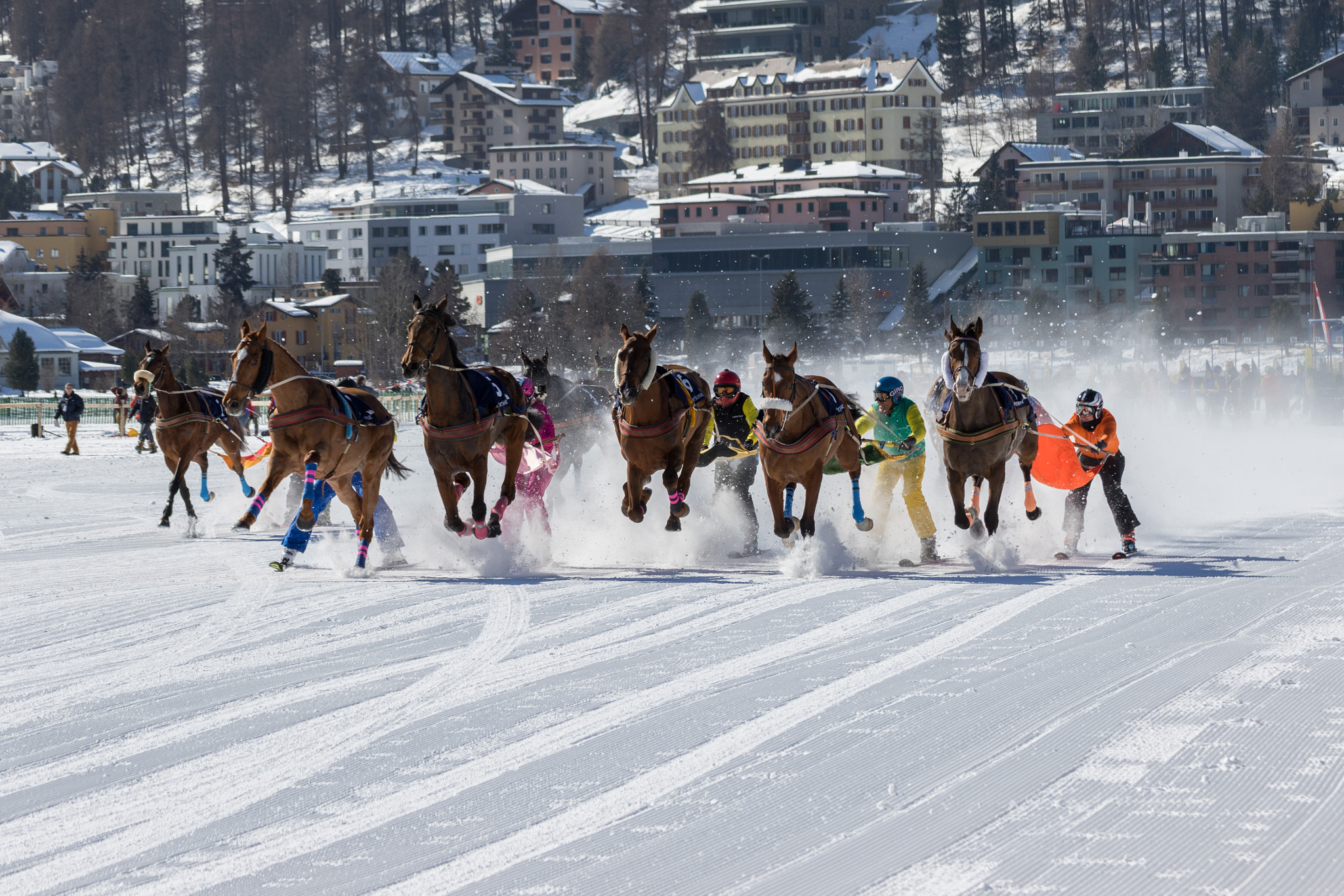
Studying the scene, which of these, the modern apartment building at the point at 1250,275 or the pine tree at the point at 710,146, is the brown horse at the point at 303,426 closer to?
the modern apartment building at the point at 1250,275

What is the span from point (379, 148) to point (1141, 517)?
152 metres

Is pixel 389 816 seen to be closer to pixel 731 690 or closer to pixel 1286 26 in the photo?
pixel 731 690

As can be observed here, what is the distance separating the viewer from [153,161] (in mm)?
178625

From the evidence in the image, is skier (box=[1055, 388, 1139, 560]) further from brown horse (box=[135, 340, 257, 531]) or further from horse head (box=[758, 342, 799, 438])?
brown horse (box=[135, 340, 257, 531])

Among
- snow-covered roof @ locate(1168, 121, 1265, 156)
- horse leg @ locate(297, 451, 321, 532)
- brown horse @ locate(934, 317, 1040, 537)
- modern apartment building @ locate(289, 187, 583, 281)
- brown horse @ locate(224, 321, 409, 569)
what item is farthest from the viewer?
modern apartment building @ locate(289, 187, 583, 281)

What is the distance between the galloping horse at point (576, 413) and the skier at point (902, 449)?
13.5ft

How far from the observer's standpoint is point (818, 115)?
14688 cm

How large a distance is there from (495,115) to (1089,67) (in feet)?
167

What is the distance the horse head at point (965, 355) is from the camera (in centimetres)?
1422

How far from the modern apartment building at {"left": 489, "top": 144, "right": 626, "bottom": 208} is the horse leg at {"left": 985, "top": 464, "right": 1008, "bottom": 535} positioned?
130m

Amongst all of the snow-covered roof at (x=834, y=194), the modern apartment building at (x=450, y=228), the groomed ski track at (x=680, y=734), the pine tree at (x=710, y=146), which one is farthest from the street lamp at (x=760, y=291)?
the groomed ski track at (x=680, y=734)

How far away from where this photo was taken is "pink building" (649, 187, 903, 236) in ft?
382

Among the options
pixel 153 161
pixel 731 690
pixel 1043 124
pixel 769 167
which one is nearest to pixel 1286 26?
pixel 1043 124

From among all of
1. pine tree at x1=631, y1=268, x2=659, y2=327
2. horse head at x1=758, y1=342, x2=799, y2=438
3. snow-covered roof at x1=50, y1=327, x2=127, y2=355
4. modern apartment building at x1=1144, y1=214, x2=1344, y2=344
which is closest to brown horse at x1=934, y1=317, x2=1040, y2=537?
horse head at x1=758, y1=342, x2=799, y2=438
